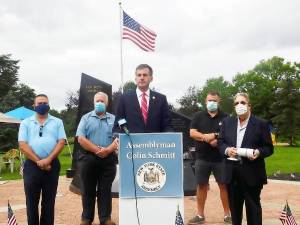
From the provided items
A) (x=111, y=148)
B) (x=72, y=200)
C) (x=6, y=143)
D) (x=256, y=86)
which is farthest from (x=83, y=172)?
(x=256, y=86)

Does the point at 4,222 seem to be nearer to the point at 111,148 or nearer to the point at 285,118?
the point at 111,148

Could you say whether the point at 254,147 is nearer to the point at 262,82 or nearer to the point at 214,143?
the point at 214,143

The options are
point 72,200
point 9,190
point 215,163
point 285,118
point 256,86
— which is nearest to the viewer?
point 215,163

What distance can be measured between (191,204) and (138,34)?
9672 millimetres

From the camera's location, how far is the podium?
18.0ft

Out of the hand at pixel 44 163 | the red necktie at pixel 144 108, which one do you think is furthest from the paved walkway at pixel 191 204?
the red necktie at pixel 144 108

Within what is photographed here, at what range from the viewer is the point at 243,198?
5957 millimetres

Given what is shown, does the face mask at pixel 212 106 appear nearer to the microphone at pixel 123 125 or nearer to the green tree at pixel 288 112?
the microphone at pixel 123 125

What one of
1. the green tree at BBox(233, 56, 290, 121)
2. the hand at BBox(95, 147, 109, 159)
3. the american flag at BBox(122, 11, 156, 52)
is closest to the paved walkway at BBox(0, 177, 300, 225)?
the hand at BBox(95, 147, 109, 159)

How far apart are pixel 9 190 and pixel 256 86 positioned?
6927cm

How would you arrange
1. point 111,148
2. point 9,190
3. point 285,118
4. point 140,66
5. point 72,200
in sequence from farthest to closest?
point 285,118 → point 9,190 → point 72,200 → point 111,148 → point 140,66

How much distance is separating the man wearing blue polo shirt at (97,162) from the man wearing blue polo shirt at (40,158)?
600 mm

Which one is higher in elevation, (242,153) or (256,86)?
(256,86)

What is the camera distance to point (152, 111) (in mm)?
6023
